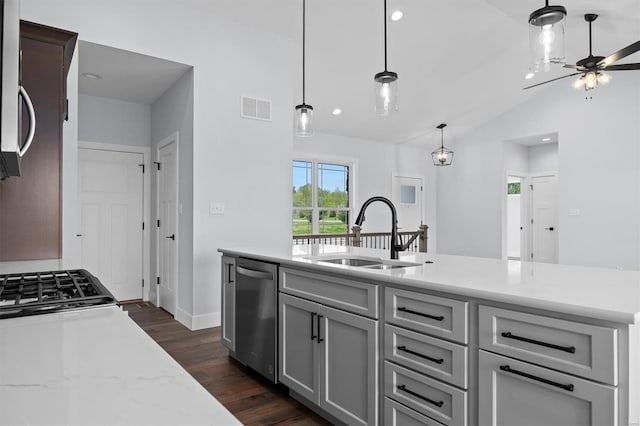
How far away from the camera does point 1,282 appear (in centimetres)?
138

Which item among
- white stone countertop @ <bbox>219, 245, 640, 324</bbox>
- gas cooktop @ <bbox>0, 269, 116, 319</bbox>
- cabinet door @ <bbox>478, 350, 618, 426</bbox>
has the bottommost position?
cabinet door @ <bbox>478, 350, 618, 426</bbox>

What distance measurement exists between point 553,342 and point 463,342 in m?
0.32

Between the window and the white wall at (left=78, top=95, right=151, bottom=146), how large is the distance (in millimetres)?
2744

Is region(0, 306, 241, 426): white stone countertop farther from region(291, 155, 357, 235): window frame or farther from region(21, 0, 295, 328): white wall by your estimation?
region(291, 155, 357, 235): window frame

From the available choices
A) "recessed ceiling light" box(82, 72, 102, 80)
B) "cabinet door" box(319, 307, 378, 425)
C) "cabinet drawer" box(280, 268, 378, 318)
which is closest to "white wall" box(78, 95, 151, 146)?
"recessed ceiling light" box(82, 72, 102, 80)

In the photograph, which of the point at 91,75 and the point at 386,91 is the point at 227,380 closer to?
the point at 386,91

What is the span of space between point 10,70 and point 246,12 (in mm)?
3942

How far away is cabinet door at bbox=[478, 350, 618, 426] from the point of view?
3.90 ft

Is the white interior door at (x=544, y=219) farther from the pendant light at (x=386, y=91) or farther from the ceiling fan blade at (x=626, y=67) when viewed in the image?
the pendant light at (x=386, y=91)

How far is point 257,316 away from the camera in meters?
2.75

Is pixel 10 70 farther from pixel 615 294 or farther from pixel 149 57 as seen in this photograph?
pixel 149 57

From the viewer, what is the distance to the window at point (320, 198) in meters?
7.46

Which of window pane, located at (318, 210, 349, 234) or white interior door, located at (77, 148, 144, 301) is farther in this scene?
window pane, located at (318, 210, 349, 234)

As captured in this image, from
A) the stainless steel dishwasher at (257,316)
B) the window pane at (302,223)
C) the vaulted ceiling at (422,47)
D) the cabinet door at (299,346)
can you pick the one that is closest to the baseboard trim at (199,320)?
the stainless steel dishwasher at (257,316)
